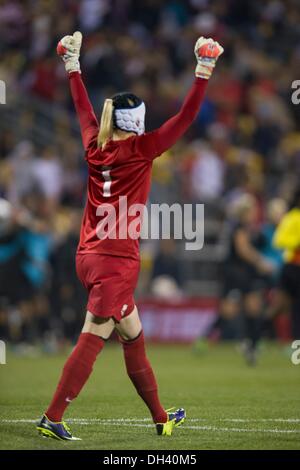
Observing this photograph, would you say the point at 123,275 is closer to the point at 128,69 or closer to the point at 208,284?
the point at 208,284

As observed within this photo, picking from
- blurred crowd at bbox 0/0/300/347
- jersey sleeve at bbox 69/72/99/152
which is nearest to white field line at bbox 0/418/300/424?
jersey sleeve at bbox 69/72/99/152

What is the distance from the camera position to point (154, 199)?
889 inches

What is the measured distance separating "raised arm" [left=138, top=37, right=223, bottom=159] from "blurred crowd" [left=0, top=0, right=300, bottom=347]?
995cm

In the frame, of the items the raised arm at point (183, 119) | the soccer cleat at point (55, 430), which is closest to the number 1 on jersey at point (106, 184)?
the raised arm at point (183, 119)

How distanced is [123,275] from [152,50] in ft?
58.1

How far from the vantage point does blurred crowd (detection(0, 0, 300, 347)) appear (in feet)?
67.3

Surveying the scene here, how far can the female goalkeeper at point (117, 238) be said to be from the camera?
8539mm

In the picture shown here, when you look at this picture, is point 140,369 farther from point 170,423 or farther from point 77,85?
point 77,85

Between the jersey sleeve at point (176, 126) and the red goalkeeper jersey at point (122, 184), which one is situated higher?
the jersey sleeve at point (176, 126)

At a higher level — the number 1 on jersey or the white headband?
the white headband

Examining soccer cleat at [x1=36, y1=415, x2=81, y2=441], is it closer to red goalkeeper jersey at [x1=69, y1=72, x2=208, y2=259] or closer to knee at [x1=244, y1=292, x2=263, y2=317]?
red goalkeeper jersey at [x1=69, y1=72, x2=208, y2=259]

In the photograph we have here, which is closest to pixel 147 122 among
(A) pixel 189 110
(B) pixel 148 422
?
(B) pixel 148 422

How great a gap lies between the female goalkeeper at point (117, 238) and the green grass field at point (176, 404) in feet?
1.35

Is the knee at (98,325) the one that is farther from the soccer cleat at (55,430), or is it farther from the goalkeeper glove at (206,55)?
the goalkeeper glove at (206,55)
